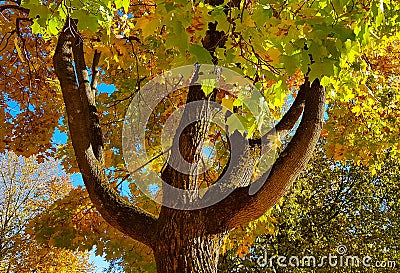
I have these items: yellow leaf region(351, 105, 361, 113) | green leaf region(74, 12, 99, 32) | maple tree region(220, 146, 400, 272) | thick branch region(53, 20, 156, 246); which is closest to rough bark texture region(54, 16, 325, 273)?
thick branch region(53, 20, 156, 246)

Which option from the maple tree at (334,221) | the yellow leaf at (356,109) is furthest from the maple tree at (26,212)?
the yellow leaf at (356,109)

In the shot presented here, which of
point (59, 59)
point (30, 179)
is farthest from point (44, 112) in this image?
point (30, 179)

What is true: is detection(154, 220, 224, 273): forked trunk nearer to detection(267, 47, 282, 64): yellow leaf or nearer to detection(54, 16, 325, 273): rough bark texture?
detection(54, 16, 325, 273): rough bark texture

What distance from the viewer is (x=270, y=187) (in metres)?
3.47

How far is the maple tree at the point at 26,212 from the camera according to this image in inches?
656

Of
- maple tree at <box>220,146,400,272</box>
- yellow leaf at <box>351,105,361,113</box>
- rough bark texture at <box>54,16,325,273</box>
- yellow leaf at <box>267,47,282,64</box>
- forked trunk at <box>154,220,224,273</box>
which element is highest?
maple tree at <box>220,146,400,272</box>

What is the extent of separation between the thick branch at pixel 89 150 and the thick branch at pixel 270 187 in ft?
1.98

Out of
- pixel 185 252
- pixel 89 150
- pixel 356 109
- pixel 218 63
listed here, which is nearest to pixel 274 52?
pixel 218 63

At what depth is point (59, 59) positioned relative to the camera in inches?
163

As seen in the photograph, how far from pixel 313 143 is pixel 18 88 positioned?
16.7 ft

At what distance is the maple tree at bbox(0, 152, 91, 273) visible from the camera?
54.7 feet

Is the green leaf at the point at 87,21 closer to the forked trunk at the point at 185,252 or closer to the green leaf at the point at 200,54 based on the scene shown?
the green leaf at the point at 200,54

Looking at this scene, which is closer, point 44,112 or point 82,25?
point 82,25

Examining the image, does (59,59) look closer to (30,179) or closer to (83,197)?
(83,197)
